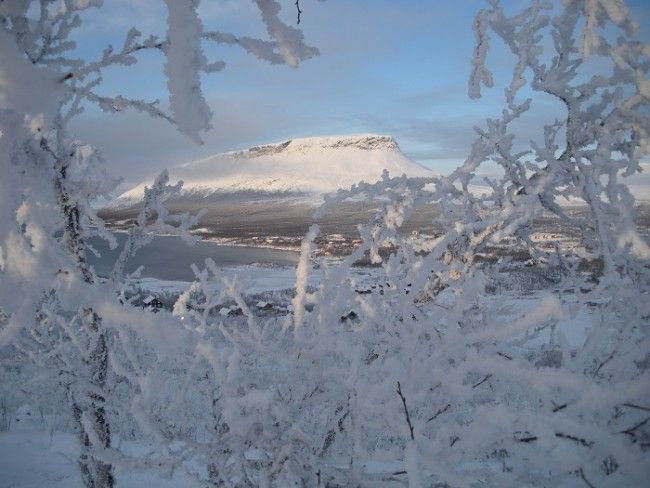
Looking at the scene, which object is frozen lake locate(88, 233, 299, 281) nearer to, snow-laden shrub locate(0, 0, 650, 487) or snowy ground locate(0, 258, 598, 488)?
snowy ground locate(0, 258, 598, 488)

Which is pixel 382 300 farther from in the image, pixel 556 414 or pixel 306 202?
pixel 306 202

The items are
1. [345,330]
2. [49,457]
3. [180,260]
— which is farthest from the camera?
[180,260]

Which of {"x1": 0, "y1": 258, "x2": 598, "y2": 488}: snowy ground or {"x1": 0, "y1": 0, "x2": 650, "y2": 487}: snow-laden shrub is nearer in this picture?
{"x1": 0, "y1": 0, "x2": 650, "y2": 487}: snow-laden shrub

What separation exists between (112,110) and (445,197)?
289cm

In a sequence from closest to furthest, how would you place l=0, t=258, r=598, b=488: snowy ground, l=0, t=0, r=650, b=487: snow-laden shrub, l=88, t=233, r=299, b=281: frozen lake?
l=0, t=0, r=650, b=487: snow-laden shrub
l=0, t=258, r=598, b=488: snowy ground
l=88, t=233, r=299, b=281: frozen lake

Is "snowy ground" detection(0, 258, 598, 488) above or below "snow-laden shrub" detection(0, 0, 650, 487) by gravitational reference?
below

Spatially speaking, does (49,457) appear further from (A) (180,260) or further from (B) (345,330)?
(A) (180,260)

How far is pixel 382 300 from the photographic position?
2227mm

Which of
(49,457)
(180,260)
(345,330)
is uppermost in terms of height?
(345,330)

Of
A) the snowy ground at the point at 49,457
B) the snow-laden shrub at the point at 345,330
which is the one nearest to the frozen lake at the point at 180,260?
the snowy ground at the point at 49,457

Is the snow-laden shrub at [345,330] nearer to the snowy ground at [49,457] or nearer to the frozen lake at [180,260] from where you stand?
the snowy ground at [49,457]

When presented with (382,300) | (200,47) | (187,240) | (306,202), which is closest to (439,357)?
(382,300)

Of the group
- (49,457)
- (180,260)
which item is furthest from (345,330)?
(180,260)

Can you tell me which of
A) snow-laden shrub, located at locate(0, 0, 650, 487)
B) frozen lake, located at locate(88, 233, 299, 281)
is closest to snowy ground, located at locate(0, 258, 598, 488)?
snow-laden shrub, located at locate(0, 0, 650, 487)
